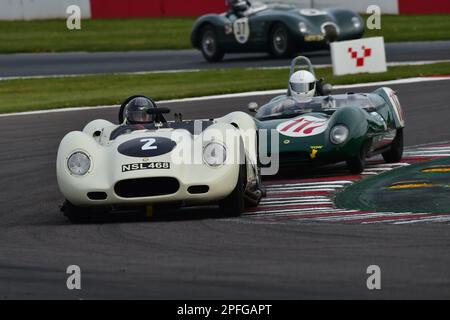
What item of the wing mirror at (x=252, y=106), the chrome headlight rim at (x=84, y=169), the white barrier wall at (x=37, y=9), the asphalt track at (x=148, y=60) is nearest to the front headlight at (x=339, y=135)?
the wing mirror at (x=252, y=106)

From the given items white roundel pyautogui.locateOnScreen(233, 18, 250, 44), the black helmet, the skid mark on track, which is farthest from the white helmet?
white roundel pyautogui.locateOnScreen(233, 18, 250, 44)

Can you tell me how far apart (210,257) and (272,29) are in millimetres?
19724

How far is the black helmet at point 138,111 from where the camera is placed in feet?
39.4

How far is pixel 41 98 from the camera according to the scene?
77.0 feet

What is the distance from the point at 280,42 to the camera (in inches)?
1105

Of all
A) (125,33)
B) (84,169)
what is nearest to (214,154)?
(84,169)

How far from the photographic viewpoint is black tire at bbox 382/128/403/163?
14.3m

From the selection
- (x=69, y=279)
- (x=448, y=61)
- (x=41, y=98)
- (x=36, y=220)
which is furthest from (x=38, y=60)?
(x=69, y=279)

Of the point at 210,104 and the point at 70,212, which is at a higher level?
the point at 210,104

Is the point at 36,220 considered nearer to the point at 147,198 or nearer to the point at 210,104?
the point at 147,198

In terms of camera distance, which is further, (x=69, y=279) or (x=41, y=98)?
(x=41, y=98)

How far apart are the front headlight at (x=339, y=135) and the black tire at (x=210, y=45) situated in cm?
1599
